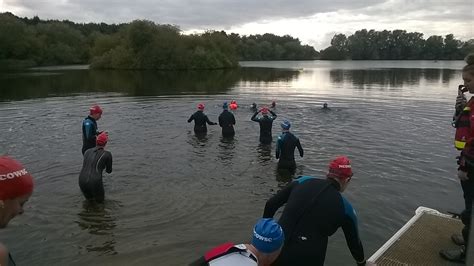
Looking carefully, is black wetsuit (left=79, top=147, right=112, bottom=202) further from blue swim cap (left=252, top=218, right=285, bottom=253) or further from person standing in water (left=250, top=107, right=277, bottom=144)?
blue swim cap (left=252, top=218, right=285, bottom=253)

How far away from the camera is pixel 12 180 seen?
8.96ft

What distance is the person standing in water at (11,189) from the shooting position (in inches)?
106

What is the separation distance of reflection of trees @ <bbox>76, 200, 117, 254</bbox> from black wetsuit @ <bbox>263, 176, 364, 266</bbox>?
182 inches

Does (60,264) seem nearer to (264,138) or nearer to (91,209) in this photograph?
(91,209)

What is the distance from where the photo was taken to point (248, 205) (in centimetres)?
1023

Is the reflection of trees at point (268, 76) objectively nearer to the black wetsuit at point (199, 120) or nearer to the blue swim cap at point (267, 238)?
the black wetsuit at point (199, 120)

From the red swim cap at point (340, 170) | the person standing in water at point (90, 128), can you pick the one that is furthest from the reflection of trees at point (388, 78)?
the red swim cap at point (340, 170)

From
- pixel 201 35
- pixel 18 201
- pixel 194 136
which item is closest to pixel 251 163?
pixel 194 136

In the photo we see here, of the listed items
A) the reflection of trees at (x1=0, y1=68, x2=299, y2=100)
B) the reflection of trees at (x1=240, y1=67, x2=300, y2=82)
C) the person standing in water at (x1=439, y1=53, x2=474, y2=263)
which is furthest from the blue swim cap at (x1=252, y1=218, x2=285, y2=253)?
the reflection of trees at (x1=240, y1=67, x2=300, y2=82)

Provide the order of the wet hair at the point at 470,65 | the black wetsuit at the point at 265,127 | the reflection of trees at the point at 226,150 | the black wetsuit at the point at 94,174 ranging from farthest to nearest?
the black wetsuit at the point at 265,127
the reflection of trees at the point at 226,150
the black wetsuit at the point at 94,174
the wet hair at the point at 470,65

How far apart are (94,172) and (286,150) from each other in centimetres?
588

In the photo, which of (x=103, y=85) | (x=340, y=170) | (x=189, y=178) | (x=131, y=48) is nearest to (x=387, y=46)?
(x=131, y=48)

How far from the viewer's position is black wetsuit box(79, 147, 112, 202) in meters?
10.0

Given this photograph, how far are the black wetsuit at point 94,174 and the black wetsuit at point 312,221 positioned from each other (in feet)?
22.2
